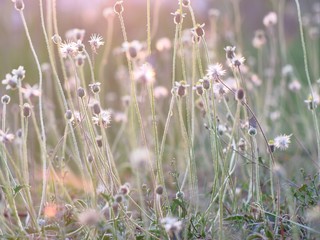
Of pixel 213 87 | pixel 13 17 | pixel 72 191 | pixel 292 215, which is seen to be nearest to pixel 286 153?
pixel 72 191

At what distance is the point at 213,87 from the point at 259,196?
0.33 metres

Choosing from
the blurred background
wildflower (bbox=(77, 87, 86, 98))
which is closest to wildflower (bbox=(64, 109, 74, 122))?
wildflower (bbox=(77, 87, 86, 98))

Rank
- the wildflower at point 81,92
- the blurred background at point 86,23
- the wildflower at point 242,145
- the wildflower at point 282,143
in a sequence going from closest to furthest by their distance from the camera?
the wildflower at point 81,92 → the wildflower at point 282,143 → the wildflower at point 242,145 → the blurred background at point 86,23

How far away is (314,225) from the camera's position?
1.43 metres

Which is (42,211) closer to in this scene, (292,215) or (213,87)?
(213,87)

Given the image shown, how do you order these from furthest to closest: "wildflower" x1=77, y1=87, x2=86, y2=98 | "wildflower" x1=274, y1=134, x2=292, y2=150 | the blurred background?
the blurred background < "wildflower" x1=274, y1=134, x2=292, y2=150 < "wildflower" x1=77, y1=87, x2=86, y2=98

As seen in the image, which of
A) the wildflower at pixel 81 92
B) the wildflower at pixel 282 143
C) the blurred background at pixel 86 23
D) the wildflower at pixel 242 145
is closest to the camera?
the wildflower at pixel 81 92

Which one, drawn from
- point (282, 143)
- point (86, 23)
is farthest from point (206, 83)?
point (86, 23)

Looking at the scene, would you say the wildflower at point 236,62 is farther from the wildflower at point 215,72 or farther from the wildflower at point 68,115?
the wildflower at point 68,115

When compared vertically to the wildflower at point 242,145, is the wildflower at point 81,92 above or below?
below

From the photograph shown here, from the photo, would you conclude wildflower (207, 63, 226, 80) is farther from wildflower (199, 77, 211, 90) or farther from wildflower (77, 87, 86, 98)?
wildflower (77, 87, 86, 98)

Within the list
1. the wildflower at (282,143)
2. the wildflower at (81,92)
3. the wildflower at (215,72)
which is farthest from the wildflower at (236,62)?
the wildflower at (81,92)

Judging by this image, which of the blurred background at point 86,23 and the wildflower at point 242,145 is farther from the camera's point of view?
the blurred background at point 86,23

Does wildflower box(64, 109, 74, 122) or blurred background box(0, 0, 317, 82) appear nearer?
wildflower box(64, 109, 74, 122)
